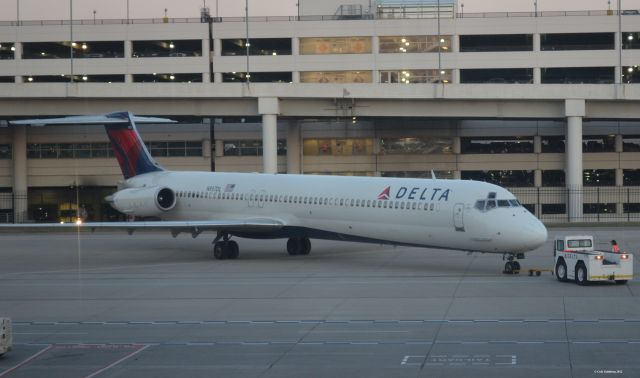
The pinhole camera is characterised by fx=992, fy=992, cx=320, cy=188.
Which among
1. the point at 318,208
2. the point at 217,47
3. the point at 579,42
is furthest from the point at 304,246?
the point at 579,42

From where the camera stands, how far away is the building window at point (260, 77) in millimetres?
69625

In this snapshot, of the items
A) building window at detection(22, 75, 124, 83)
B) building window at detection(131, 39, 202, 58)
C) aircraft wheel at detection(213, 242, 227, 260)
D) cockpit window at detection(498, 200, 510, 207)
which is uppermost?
building window at detection(131, 39, 202, 58)

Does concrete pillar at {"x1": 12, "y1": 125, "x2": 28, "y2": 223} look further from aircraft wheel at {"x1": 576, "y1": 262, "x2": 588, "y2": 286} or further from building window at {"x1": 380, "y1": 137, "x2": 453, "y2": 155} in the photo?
aircraft wheel at {"x1": 576, "y1": 262, "x2": 588, "y2": 286}

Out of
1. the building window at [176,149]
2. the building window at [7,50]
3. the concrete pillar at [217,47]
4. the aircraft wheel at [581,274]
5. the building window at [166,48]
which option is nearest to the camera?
the aircraft wheel at [581,274]

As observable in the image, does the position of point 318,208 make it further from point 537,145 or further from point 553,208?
point 553,208

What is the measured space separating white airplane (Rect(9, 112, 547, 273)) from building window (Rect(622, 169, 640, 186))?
1308 inches

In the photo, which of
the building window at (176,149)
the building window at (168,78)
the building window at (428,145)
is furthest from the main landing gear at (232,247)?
the building window at (168,78)

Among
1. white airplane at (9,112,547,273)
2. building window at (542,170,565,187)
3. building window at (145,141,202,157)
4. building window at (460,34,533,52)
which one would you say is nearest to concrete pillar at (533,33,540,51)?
building window at (460,34,533,52)

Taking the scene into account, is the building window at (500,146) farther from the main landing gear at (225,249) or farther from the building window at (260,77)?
the main landing gear at (225,249)

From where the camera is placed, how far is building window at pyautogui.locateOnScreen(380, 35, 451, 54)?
67000 millimetres

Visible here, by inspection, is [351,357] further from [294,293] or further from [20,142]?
[20,142]

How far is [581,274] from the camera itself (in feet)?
87.7

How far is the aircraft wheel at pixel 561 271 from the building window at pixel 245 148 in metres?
38.2

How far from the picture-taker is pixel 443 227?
30.1 m
